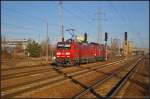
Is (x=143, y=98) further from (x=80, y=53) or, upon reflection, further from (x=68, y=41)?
(x=80, y=53)

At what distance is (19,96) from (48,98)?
1.39 meters

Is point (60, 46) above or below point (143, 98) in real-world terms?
above

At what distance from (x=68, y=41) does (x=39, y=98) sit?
2980cm

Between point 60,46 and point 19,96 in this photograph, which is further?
point 60,46

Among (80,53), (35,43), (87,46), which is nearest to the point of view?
(80,53)

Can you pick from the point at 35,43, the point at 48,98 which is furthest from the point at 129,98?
the point at 35,43

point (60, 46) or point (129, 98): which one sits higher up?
point (60, 46)

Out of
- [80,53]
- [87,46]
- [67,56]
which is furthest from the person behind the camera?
[87,46]

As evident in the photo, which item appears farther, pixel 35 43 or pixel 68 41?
pixel 35 43

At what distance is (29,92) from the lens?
1673cm

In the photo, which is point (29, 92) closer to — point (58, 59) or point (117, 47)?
point (58, 59)

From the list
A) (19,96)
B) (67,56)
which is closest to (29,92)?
(19,96)

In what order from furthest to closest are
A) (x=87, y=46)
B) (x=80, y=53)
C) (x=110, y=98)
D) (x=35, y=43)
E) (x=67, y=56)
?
(x=35, y=43), (x=87, y=46), (x=80, y=53), (x=67, y=56), (x=110, y=98)

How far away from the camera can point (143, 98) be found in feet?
48.5
